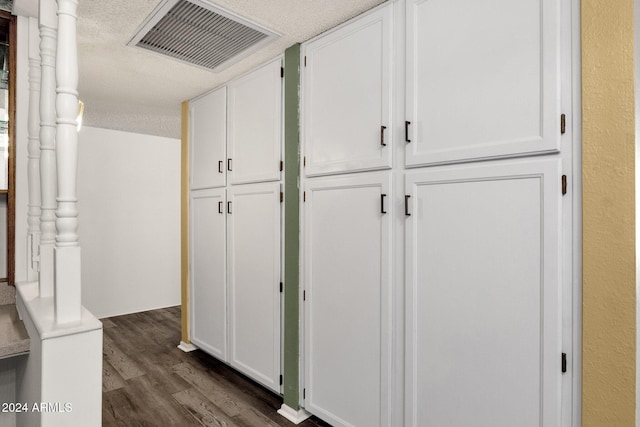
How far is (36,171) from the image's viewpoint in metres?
1.65

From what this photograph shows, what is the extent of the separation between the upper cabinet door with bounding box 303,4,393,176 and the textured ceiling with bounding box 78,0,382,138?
114 mm

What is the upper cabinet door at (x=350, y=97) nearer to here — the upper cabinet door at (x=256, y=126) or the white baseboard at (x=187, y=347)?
the upper cabinet door at (x=256, y=126)

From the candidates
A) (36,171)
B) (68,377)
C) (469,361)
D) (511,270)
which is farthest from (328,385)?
(36,171)

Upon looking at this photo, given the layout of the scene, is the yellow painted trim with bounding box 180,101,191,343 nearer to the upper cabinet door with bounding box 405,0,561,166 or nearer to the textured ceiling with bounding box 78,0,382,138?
the textured ceiling with bounding box 78,0,382,138

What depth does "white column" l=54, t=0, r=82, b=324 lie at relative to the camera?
106cm

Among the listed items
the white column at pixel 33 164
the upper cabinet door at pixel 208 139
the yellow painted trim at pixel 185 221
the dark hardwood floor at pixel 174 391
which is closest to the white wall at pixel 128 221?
the dark hardwood floor at pixel 174 391

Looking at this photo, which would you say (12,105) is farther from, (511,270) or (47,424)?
(511,270)

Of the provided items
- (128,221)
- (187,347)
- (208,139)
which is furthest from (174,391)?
(128,221)

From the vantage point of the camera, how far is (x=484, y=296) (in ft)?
4.62

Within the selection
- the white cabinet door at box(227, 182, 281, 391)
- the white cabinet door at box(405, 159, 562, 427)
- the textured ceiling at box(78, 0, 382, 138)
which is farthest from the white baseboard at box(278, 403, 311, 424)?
the textured ceiling at box(78, 0, 382, 138)

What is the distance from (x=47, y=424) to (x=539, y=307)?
1512 millimetres

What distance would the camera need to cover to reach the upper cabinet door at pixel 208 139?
290 cm

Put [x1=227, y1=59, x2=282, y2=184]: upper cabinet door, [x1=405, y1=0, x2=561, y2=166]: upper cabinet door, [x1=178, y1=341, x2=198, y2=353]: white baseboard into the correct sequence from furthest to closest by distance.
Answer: [x1=178, y1=341, x2=198, y2=353]: white baseboard
[x1=227, y1=59, x2=282, y2=184]: upper cabinet door
[x1=405, y1=0, x2=561, y2=166]: upper cabinet door

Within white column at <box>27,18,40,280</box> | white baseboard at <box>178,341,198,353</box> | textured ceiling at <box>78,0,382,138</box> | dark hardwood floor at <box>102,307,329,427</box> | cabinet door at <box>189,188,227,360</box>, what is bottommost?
dark hardwood floor at <box>102,307,329,427</box>
